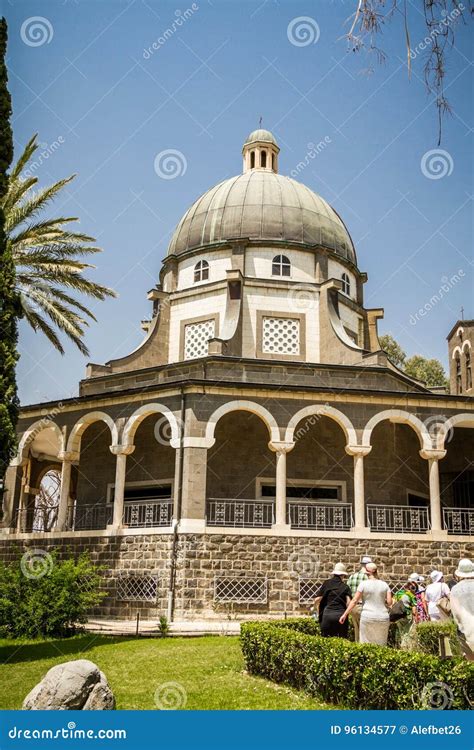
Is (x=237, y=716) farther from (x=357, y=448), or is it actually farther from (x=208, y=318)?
(x=208, y=318)

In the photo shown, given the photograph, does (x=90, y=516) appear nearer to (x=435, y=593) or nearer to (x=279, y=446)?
(x=279, y=446)

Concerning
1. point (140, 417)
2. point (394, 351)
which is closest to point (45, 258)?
point (140, 417)

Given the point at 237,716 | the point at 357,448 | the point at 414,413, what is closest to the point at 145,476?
the point at 357,448

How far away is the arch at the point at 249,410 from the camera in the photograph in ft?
66.3

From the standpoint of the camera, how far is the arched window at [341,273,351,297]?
91.6 ft

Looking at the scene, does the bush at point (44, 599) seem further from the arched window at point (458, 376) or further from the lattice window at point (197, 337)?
the arched window at point (458, 376)

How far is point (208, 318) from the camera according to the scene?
1040 inches

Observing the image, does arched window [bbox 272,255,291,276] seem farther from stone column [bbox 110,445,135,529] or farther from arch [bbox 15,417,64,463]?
arch [bbox 15,417,64,463]

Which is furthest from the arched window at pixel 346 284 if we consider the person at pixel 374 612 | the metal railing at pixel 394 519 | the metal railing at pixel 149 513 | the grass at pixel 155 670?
the person at pixel 374 612

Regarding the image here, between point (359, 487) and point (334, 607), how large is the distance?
1013 cm

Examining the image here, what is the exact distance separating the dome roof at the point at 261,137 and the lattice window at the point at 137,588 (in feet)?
66.1

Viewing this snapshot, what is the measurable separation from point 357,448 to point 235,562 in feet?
15.5

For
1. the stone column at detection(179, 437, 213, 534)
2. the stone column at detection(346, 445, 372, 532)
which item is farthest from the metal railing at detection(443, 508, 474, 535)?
the stone column at detection(179, 437, 213, 534)

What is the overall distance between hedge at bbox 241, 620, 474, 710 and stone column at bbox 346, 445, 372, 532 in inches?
391
